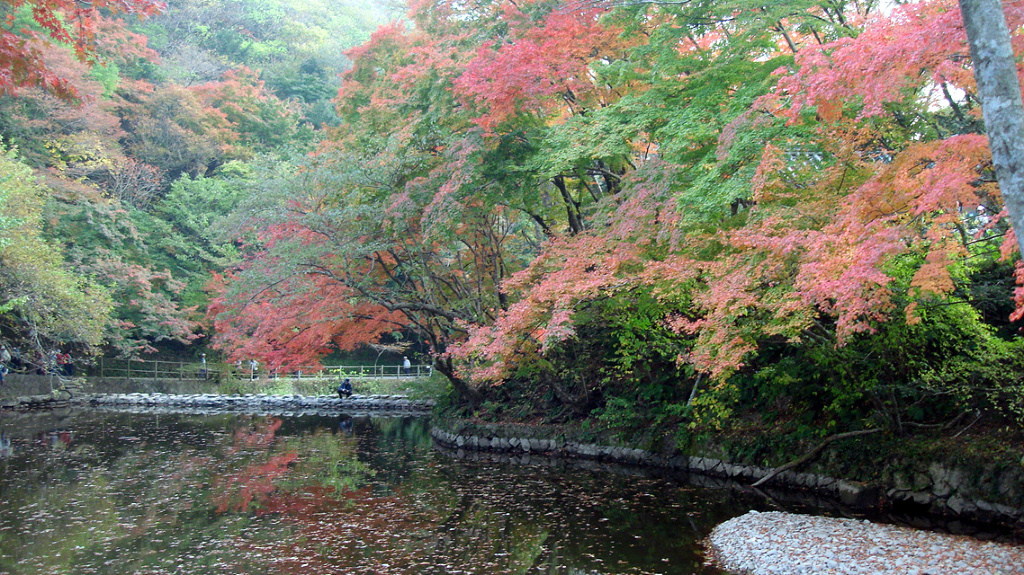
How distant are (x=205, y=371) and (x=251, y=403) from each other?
170 inches

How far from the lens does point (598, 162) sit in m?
11.7

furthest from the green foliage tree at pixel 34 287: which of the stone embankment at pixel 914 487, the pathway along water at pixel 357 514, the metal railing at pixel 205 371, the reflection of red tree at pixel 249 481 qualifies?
the stone embankment at pixel 914 487

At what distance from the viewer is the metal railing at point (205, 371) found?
963 inches

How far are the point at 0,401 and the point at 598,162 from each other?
704 inches

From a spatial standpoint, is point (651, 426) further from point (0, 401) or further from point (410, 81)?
point (0, 401)

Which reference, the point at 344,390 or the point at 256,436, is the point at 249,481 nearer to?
the point at 256,436

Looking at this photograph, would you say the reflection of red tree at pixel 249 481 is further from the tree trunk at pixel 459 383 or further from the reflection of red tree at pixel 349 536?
the tree trunk at pixel 459 383

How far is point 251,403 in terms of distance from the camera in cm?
2275

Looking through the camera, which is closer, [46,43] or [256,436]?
[46,43]

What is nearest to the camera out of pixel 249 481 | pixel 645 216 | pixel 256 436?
pixel 645 216

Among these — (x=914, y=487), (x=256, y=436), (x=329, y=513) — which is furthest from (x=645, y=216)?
(x=256, y=436)

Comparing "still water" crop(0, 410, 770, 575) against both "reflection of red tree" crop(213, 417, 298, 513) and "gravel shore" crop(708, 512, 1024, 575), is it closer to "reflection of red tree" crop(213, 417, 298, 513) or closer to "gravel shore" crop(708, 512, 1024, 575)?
"reflection of red tree" crop(213, 417, 298, 513)

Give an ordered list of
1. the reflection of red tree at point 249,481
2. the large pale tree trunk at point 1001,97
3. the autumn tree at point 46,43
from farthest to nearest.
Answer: the reflection of red tree at point 249,481 < the autumn tree at point 46,43 < the large pale tree trunk at point 1001,97

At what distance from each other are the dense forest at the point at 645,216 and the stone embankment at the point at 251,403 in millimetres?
3159
